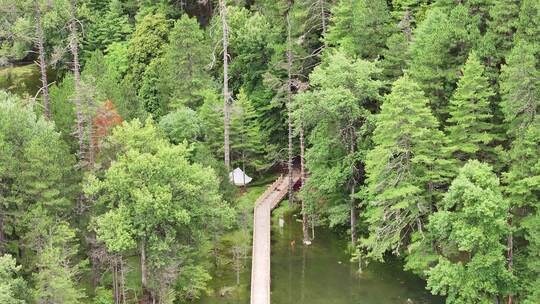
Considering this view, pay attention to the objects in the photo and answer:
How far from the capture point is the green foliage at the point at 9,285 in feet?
105

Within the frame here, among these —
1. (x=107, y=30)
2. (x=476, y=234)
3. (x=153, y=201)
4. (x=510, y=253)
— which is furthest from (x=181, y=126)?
(x=510, y=253)

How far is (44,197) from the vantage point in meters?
37.8

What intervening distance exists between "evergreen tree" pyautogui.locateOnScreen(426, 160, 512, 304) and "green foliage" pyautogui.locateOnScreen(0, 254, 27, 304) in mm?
21994

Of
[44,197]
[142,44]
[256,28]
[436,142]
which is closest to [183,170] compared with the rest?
[44,197]

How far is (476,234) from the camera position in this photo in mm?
35375

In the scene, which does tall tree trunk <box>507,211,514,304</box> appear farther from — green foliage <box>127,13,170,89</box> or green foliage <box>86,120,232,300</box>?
green foliage <box>127,13,170,89</box>

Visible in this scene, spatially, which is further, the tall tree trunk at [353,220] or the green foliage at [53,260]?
the tall tree trunk at [353,220]

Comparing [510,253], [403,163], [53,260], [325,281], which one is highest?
[403,163]

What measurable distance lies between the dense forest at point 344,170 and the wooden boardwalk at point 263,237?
142 cm

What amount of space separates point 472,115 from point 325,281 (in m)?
14.9

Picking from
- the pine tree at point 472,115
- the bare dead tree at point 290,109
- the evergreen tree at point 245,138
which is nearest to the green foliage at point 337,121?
the bare dead tree at point 290,109

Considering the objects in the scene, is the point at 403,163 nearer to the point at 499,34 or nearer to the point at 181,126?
the point at 499,34

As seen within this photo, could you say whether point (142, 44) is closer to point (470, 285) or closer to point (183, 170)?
point (183, 170)

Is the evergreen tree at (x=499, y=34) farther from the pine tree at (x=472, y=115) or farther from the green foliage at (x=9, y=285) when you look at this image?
the green foliage at (x=9, y=285)
